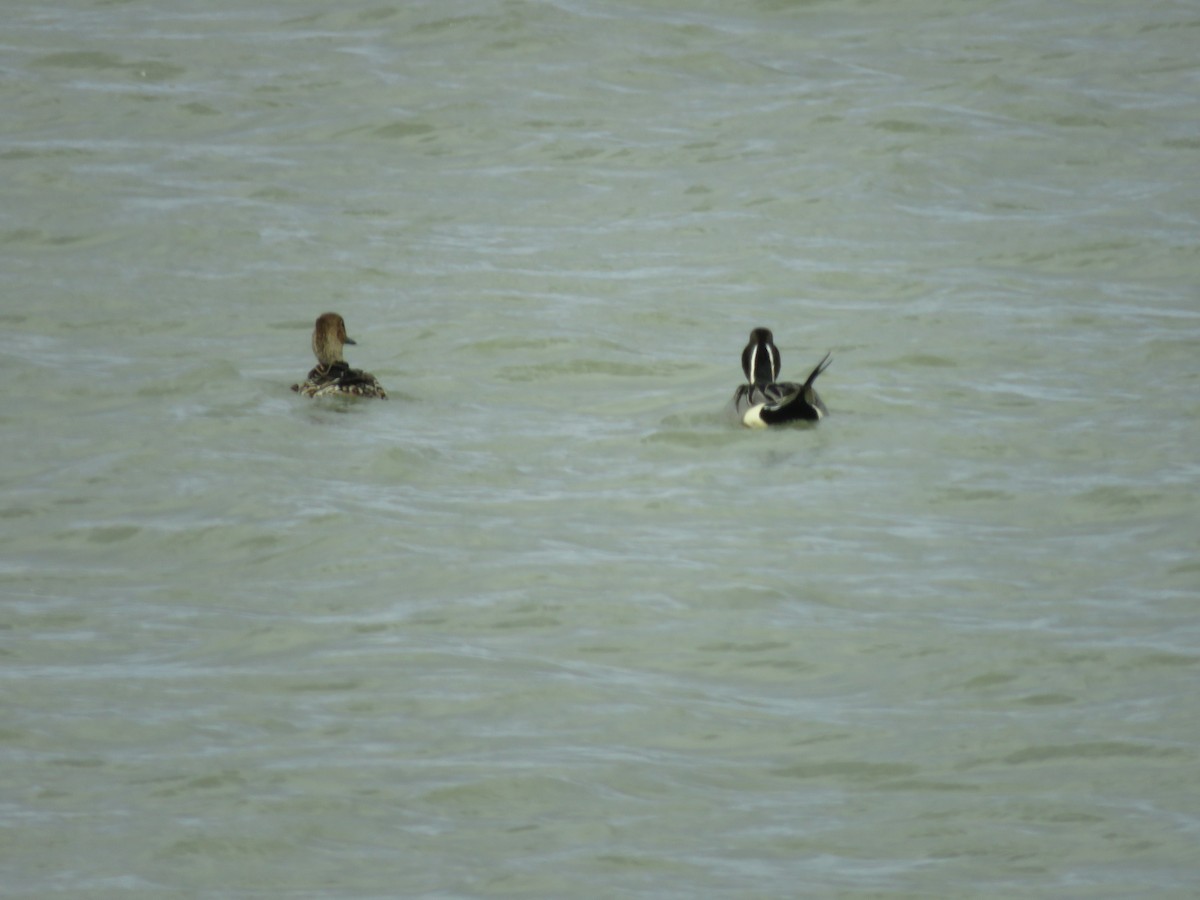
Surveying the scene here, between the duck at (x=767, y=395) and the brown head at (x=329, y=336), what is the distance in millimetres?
2553

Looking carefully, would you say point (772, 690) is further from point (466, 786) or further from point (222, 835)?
point (222, 835)

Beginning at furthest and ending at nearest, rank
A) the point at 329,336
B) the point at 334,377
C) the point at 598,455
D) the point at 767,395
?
1. the point at 329,336
2. the point at 334,377
3. the point at 767,395
4. the point at 598,455

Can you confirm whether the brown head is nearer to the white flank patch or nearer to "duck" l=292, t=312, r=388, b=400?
"duck" l=292, t=312, r=388, b=400

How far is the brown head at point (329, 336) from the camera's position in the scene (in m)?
13.3

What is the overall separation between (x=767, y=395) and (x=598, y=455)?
1359 millimetres

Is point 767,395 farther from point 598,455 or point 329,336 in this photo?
point 329,336

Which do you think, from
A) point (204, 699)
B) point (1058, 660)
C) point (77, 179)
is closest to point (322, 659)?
point (204, 699)

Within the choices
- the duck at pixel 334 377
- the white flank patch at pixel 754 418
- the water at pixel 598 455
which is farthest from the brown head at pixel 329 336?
the white flank patch at pixel 754 418

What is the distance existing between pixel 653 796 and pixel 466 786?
600mm

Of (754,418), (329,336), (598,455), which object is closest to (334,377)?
(329,336)

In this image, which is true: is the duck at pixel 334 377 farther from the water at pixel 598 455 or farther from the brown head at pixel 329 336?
the water at pixel 598 455

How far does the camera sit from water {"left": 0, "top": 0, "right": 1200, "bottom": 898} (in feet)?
21.4

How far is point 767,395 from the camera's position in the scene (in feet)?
40.3

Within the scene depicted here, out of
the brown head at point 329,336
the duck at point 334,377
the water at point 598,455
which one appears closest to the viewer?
the water at point 598,455
